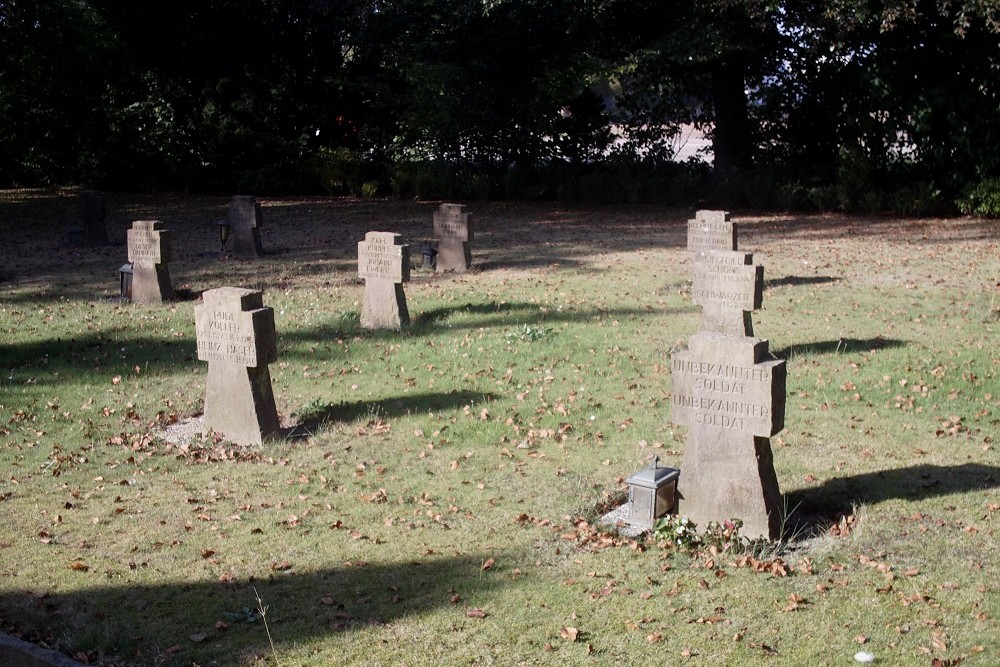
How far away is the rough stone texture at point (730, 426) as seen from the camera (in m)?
6.72

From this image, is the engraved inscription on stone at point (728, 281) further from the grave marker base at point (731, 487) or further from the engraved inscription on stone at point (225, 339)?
the engraved inscription on stone at point (225, 339)

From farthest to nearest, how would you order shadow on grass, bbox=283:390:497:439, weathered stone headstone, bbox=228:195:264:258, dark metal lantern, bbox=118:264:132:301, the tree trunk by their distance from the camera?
the tree trunk
weathered stone headstone, bbox=228:195:264:258
dark metal lantern, bbox=118:264:132:301
shadow on grass, bbox=283:390:497:439

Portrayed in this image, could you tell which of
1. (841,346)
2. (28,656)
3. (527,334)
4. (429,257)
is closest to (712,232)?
(841,346)

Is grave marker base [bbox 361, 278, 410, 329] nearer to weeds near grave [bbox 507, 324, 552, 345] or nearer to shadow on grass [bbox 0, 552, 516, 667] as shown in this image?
weeds near grave [bbox 507, 324, 552, 345]

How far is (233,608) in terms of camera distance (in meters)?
6.04

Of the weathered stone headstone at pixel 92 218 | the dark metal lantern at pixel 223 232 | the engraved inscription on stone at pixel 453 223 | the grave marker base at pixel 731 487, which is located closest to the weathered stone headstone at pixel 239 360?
the grave marker base at pixel 731 487

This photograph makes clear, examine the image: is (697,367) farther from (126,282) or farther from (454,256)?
(454,256)

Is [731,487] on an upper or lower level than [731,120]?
lower

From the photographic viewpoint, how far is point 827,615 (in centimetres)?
572

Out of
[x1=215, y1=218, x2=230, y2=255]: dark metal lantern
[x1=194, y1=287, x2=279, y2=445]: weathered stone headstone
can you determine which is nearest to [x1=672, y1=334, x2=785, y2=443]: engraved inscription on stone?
[x1=194, y1=287, x2=279, y2=445]: weathered stone headstone

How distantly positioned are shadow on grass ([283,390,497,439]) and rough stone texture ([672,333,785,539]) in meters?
3.54

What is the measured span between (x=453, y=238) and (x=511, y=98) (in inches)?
450

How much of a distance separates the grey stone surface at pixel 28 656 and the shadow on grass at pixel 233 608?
36cm

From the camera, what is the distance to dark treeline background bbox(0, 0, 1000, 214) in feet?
79.1
